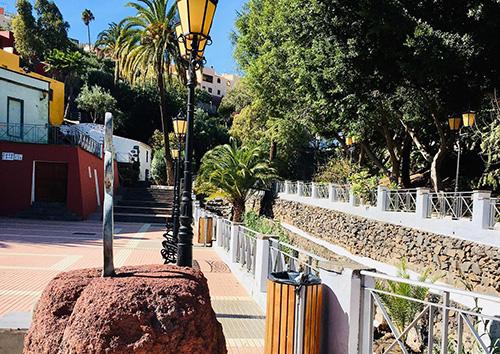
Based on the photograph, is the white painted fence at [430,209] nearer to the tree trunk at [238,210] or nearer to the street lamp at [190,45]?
the tree trunk at [238,210]

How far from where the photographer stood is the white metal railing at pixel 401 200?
47.1ft

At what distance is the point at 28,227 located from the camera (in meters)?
16.5

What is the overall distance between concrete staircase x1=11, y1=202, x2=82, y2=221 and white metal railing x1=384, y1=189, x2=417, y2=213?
14960 millimetres

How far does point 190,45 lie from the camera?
549 cm

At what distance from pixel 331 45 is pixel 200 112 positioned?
3373 centimetres

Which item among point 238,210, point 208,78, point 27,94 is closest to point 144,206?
point 238,210

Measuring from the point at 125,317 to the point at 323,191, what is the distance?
2027 centimetres

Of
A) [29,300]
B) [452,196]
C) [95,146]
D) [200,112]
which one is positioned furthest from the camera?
[200,112]

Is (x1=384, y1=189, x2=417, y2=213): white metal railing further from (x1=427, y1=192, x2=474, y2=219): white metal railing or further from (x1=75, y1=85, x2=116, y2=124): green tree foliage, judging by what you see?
(x1=75, y1=85, x2=116, y2=124): green tree foliage

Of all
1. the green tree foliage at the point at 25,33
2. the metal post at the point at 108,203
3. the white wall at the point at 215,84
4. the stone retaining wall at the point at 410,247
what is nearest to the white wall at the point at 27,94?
the stone retaining wall at the point at 410,247

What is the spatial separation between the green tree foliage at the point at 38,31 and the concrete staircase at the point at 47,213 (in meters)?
29.1

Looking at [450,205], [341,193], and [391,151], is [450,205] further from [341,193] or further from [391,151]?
[391,151]

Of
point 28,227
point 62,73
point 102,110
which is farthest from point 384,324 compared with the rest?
point 62,73

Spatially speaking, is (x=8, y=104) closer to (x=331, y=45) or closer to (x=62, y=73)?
(x=331, y=45)
